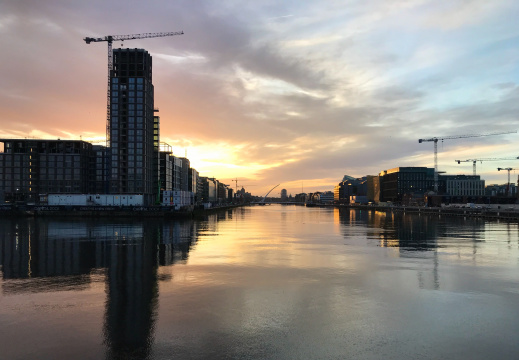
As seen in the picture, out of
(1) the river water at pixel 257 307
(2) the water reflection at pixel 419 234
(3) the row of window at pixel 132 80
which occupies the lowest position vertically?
(2) the water reflection at pixel 419 234

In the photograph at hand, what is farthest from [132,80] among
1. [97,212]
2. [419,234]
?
[419,234]

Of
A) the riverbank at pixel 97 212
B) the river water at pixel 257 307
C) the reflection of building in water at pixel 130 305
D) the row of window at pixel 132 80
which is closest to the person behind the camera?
the river water at pixel 257 307

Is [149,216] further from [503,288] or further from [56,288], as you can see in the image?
[503,288]

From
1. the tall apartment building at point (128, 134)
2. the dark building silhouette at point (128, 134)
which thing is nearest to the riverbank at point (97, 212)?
the tall apartment building at point (128, 134)

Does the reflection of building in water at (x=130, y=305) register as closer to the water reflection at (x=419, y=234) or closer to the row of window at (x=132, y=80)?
the water reflection at (x=419, y=234)

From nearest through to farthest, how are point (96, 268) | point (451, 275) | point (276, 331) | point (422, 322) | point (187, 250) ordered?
point (276, 331)
point (422, 322)
point (451, 275)
point (96, 268)
point (187, 250)

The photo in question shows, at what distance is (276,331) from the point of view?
17.9 metres

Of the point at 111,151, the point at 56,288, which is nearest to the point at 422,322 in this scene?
the point at 56,288

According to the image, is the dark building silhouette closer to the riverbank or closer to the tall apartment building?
the tall apartment building

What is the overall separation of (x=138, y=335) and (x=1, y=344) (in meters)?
5.52

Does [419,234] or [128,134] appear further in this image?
[128,134]

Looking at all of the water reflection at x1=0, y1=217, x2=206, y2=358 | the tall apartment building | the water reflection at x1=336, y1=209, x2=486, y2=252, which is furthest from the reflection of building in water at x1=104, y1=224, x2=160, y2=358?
the tall apartment building

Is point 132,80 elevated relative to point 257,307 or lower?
elevated

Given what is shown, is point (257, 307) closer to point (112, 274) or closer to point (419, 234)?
point (112, 274)
